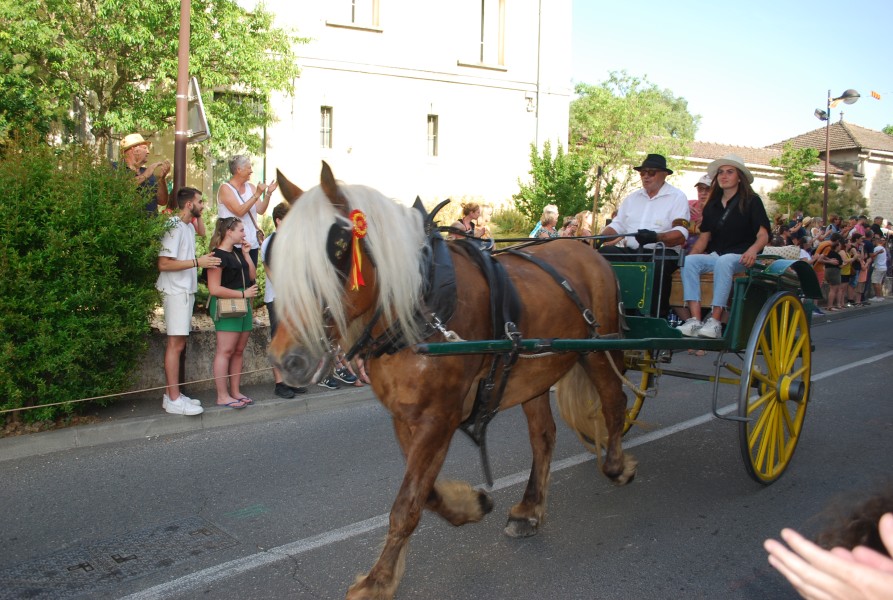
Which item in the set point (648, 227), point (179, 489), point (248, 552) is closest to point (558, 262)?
point (648, 227)

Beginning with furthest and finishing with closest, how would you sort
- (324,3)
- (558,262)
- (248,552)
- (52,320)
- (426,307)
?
(324,3) → (52,320) → (558,262) → (248,552) → (426,307)

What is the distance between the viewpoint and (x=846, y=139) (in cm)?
4428

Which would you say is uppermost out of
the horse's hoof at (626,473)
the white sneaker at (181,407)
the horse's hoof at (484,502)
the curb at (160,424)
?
the horse's hoof at (484,502)

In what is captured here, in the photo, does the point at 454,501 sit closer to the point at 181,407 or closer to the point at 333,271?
the point at 333,271

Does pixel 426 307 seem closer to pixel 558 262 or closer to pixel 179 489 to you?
pixel 558 262

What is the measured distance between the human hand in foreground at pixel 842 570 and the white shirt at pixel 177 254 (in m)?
6.25

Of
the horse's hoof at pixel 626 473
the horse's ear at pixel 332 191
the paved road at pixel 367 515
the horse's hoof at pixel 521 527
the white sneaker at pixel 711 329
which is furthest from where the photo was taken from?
the white sneaker at pixel 711 329

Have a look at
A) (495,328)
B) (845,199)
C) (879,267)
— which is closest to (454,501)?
(495,328)

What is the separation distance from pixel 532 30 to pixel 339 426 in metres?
19.6

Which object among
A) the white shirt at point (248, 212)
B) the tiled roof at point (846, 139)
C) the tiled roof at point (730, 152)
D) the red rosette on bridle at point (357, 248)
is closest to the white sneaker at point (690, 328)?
the red rosette on bridle at point (357, 248)

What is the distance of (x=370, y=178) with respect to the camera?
21219 mm

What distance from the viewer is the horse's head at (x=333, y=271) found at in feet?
9.80

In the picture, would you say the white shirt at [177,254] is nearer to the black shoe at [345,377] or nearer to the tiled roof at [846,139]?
the black shoe at [345,377]

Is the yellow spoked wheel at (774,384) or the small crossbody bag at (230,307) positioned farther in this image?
the small crossbody bag at (230,307)
